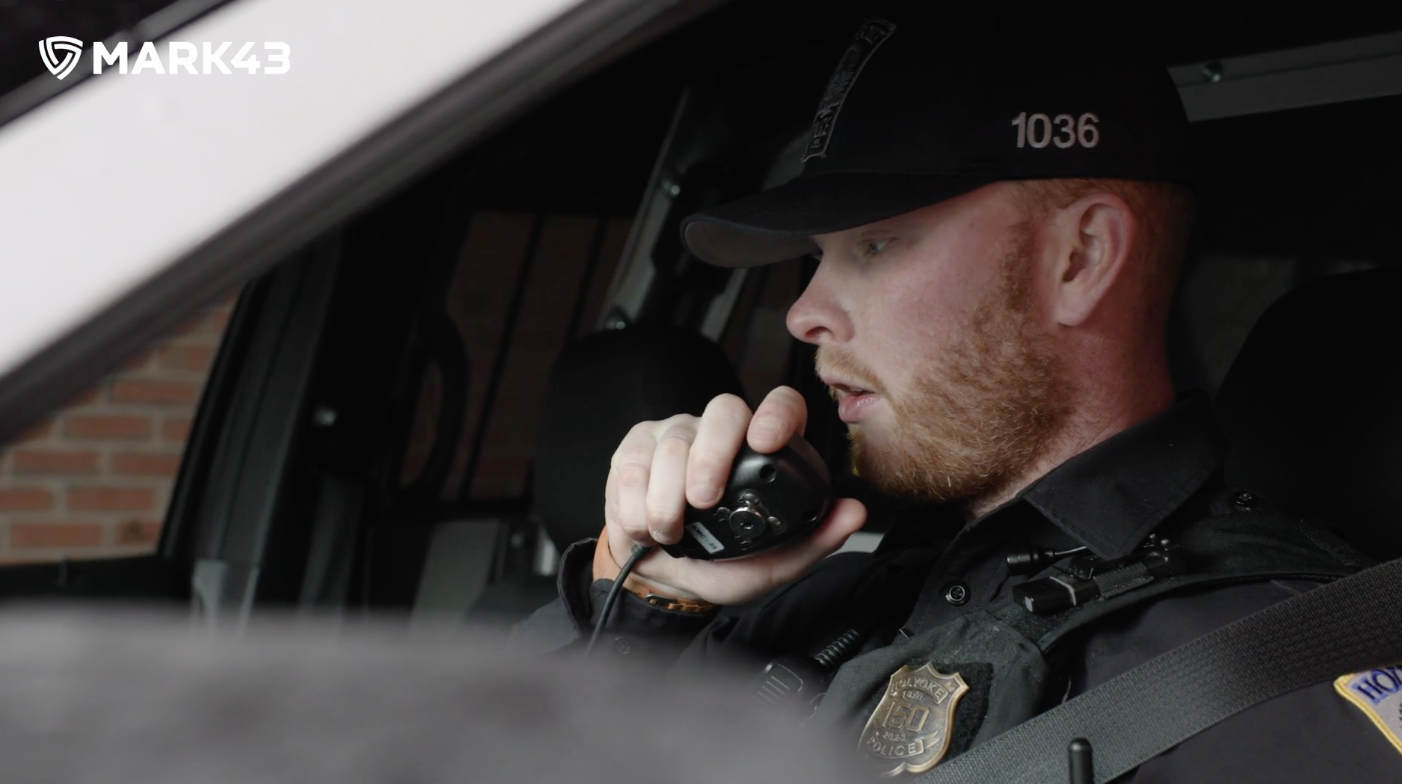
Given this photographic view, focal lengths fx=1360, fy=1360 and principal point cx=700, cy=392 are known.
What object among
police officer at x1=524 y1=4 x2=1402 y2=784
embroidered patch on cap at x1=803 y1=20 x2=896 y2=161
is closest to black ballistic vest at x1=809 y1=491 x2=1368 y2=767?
police officer at x1=524 y1=4 x2=1402 y2=784

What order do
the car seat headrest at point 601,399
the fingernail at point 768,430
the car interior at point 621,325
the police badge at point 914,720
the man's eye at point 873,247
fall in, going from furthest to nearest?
the car seat headrest at point 601,399, the car interior at point 621,325, the man's eye at point 873,247, the fingernail at point 768,430, the police badge at point 914,720

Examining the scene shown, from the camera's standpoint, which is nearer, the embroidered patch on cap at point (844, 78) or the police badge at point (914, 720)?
the police badge at point (914, 720)

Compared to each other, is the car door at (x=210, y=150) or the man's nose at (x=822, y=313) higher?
the car door at (x=210, y=150)

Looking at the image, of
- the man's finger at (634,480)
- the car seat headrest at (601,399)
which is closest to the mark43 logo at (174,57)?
the man's finger at (634,480)

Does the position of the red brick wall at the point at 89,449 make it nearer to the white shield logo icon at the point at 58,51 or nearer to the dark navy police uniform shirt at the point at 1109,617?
the white shield logo icon at the point at 58,51

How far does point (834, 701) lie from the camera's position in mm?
1190

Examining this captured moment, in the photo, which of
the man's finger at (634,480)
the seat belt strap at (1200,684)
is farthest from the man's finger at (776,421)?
the seat belt strap at (1200,684)

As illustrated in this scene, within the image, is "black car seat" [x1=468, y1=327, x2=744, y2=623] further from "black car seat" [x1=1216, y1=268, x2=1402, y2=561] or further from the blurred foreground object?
the blurred foreground object

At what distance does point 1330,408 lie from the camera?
150 centimetres

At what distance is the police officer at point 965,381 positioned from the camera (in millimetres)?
1272

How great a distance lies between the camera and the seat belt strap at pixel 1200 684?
1025 mm

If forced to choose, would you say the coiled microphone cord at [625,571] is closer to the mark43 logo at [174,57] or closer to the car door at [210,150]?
the car door at [210,150]

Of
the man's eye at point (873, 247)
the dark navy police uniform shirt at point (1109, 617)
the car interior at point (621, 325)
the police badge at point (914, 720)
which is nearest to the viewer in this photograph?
the dark navy police uniform shirt at point (1109, 617)

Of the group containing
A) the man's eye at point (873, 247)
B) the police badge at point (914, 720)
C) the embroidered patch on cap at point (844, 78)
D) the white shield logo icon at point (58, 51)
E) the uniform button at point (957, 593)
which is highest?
the embroidered patch on cap at point (844, 78)
